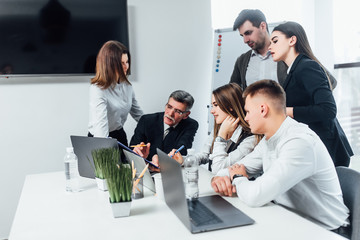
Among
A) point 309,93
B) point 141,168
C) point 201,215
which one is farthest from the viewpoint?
point 309,93

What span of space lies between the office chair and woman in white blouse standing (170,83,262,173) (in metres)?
0.53

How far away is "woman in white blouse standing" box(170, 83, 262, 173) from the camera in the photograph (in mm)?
1928

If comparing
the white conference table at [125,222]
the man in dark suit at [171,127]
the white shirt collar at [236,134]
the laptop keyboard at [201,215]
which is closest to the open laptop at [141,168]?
the white conference table at [125,222]

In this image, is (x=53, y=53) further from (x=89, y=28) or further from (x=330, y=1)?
(x=330, y=1)

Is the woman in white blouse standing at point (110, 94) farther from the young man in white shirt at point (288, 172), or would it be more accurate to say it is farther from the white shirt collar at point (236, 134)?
the young man in white shirt at point (288, 172)

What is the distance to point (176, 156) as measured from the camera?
2014mm

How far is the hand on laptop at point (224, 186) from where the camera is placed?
143 cm

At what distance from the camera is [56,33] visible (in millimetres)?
2842

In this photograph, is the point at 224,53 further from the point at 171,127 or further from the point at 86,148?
the point at 86,148

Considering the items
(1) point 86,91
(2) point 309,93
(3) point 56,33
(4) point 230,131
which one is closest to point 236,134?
(4) point 230,131

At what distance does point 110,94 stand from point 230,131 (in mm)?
985

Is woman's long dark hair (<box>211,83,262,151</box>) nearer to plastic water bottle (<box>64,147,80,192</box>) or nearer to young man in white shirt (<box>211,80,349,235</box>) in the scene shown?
young man in white shirt (<box>211,80,349,235</box>)

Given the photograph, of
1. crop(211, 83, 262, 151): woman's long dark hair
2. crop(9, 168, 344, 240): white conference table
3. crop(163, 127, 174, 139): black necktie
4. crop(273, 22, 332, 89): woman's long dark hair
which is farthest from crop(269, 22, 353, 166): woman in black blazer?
crop(9, 168, 344, 240): white conference table

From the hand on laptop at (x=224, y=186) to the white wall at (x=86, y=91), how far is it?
5.86 ft
